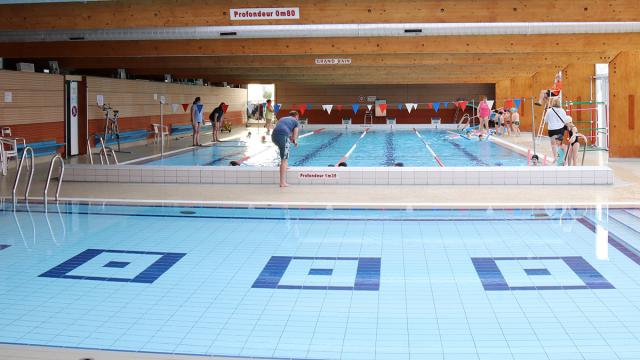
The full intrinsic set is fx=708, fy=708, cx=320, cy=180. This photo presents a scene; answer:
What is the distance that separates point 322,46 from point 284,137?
3.74 metres

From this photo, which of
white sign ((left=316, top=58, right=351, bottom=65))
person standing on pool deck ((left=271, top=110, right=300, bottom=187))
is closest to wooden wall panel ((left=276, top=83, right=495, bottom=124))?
white sign ((left=316, top=58, right=351, bottom=65))

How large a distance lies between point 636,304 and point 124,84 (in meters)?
15.5

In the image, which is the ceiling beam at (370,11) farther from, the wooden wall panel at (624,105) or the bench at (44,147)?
the bench at (44,147)

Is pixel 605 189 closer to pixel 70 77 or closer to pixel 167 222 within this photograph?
pixel 167 222

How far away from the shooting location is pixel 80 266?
17.1ft

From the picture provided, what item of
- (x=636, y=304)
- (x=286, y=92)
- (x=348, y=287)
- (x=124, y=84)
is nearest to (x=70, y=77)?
(x=124, y=84)

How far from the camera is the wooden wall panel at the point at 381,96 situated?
3064cm

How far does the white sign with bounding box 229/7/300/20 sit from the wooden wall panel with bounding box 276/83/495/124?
21.5 m

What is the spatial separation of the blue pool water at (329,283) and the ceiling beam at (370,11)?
3069mm

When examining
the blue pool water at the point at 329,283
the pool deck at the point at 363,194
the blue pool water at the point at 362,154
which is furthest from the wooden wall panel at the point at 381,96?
the blue pool water at the point at 329,283

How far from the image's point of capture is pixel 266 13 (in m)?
9.22

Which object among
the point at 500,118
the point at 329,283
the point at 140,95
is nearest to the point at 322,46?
the point at 329,283

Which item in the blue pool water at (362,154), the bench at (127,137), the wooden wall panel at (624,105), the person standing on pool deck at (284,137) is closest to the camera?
the person standing on pool deck at (284,137)

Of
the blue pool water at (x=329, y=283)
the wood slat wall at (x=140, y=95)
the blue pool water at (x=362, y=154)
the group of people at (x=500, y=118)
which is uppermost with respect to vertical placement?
the wood slat wall at (x=140, y=95)
